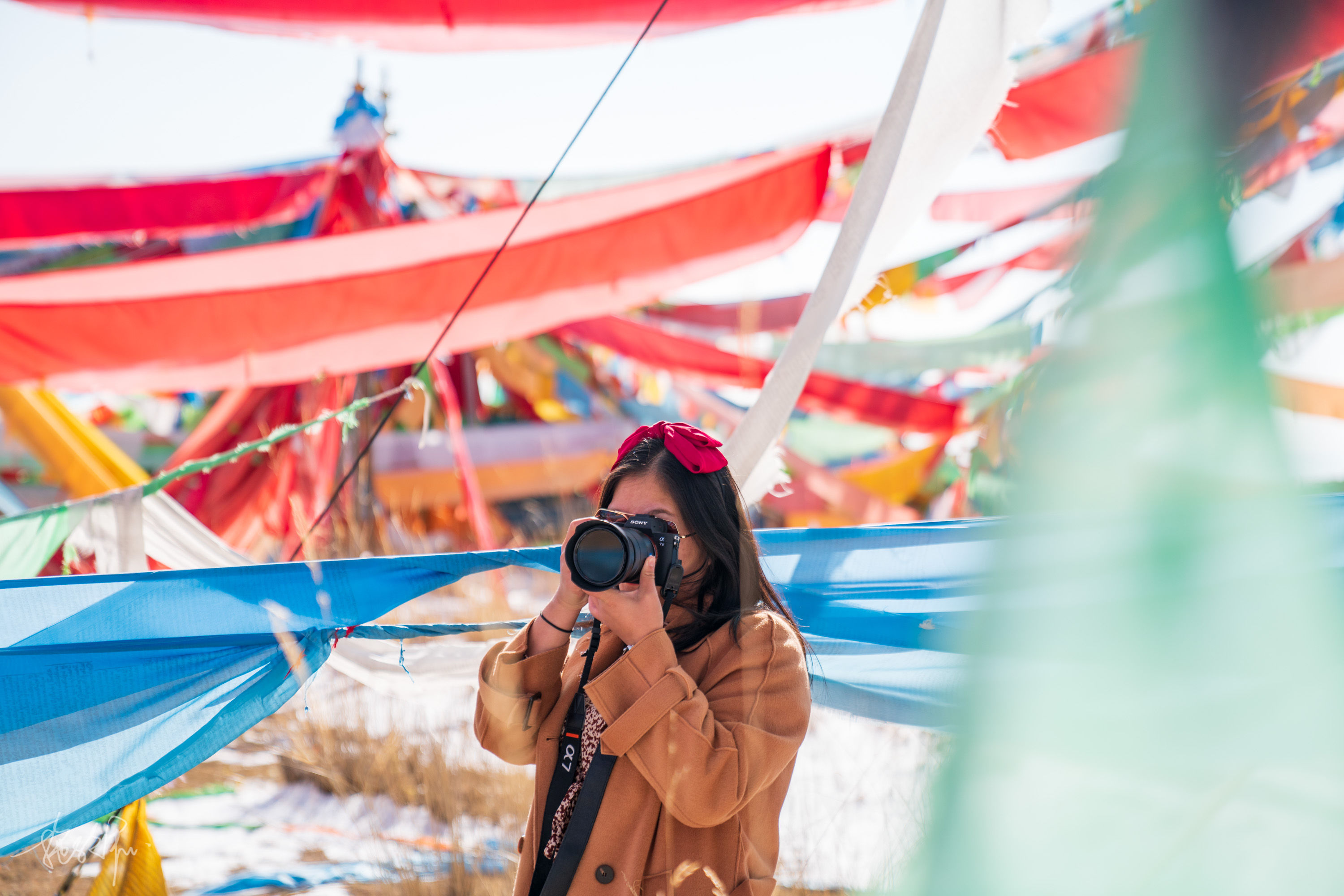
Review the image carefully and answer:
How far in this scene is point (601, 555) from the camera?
0.89 metres

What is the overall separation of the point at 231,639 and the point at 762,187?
7.65ft

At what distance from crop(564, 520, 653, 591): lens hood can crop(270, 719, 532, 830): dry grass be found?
59.3 inches

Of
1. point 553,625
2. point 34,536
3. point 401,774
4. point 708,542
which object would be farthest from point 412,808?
point 708,542

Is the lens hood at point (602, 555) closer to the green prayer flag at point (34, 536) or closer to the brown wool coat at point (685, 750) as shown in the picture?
the brown wool coat at point (685, 750)

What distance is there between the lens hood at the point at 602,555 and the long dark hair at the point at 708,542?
141 mm

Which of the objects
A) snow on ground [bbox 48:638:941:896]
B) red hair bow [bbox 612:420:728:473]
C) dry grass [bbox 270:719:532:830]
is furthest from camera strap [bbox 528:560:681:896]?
dry grass [bbox 270:719:532:830]

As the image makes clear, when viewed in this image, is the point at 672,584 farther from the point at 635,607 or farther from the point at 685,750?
the point at 685,750

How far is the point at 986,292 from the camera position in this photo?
5.67 meters

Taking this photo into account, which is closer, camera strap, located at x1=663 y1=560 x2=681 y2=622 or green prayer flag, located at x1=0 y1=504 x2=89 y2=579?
camera strap, located at x1=663 y1=560 x2=681 y2=622

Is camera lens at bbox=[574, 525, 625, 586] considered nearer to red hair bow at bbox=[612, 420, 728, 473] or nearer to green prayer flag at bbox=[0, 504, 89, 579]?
red hair bow at bbox=[612, 420, 728, 473]

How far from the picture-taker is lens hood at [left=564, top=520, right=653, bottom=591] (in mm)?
→ 883

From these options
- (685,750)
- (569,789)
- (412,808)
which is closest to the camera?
(685,750)

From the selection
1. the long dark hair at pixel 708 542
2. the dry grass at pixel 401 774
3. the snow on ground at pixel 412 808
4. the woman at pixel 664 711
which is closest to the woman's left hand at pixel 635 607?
the woman at pixel 664 711

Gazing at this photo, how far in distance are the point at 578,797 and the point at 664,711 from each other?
153 millimetres
